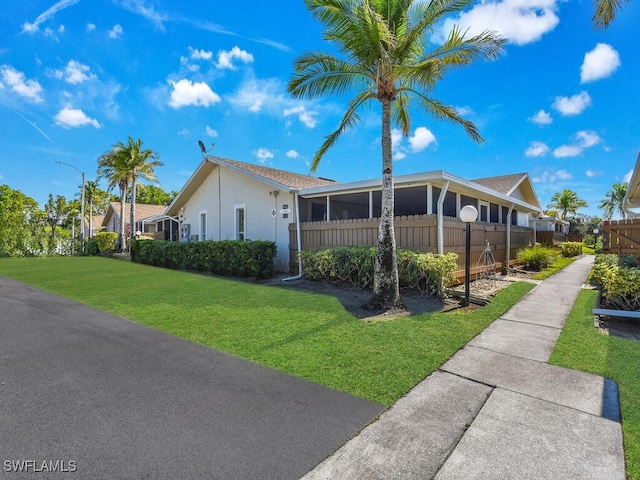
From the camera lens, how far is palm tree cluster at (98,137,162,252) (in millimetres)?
22562

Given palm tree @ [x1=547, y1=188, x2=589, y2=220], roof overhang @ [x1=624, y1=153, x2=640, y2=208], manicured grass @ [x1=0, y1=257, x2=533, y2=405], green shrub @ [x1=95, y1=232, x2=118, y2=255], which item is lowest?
manicured grass @ [x1=0, y1=257, x2=533, y2=405]

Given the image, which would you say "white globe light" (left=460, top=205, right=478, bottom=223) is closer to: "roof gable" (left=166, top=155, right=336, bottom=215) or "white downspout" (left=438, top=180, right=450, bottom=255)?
"white downspout" (left=438, top=180, right=450, bottom=255)

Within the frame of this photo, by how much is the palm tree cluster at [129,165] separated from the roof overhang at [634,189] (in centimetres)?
2418

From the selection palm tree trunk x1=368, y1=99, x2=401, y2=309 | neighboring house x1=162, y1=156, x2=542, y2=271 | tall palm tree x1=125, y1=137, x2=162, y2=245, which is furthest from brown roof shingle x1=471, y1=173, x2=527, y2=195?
tall palm tree x1=125, y1=137, x2=162, y2=245

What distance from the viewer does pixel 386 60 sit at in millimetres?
6391

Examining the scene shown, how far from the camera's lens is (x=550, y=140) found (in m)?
19.1

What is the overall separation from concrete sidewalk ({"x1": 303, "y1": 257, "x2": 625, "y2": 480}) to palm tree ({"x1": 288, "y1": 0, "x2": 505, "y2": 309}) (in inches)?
125

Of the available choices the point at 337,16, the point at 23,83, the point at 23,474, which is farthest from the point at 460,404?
the point at 23,83

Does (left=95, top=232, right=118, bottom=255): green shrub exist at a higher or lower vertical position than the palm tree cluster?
lower

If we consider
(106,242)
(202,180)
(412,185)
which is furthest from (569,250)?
(106,242)

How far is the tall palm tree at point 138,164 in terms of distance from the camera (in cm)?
2259

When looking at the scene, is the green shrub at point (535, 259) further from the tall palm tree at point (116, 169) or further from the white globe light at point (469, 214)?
the tall palm tree at point (116, 169)

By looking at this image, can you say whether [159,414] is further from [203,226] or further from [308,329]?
[203,226]

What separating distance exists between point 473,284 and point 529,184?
11.6 m
